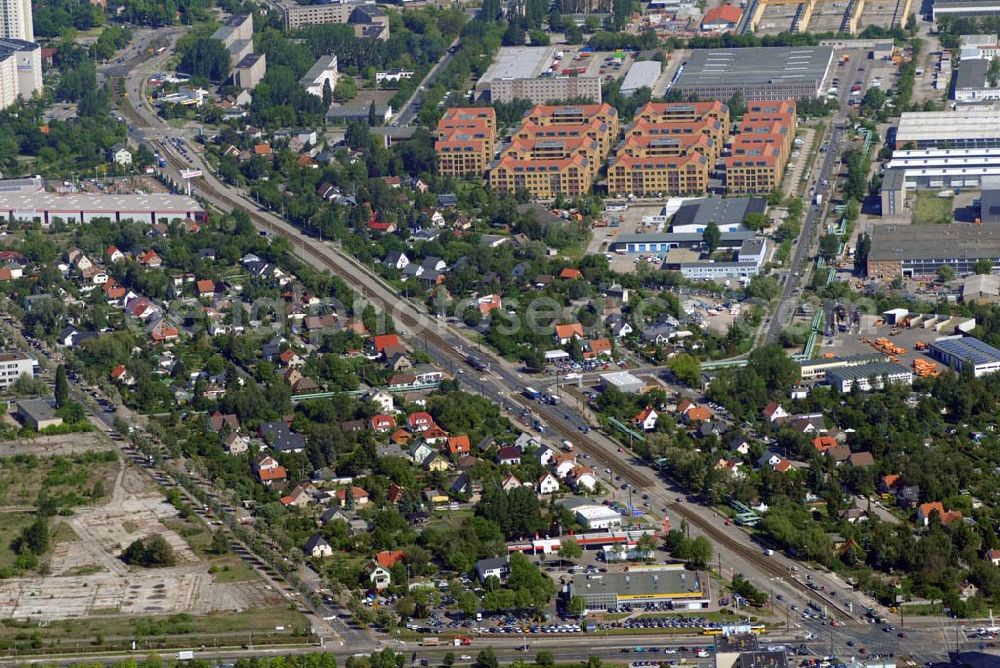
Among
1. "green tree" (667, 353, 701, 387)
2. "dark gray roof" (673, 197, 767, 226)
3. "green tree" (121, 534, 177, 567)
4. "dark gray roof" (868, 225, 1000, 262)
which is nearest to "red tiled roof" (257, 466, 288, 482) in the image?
"green tree" (121, 534, 177, 567)

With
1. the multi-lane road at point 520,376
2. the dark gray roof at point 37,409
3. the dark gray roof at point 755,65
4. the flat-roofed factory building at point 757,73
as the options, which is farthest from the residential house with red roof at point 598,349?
the dark gray roof at point 755,65

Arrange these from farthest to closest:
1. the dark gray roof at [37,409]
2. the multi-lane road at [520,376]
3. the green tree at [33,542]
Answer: the dark gray roof at [37,409]
the green tree at [33,542]
the multi-lane road at [520,376]

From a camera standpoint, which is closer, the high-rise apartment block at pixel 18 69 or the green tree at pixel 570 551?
the green tree at pixel 570 551

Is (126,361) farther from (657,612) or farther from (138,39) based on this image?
(138,39)

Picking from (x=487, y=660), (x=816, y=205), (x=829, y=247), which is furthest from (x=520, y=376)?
(x=487, y=660)

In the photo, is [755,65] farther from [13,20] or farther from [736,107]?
[13,20]

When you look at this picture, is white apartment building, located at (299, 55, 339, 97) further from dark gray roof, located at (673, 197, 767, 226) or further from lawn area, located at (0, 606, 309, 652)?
lawn area, located at (0, 606, 309, 652)

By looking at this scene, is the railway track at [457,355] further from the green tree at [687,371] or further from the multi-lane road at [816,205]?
the multi-lane road at [816,205]
